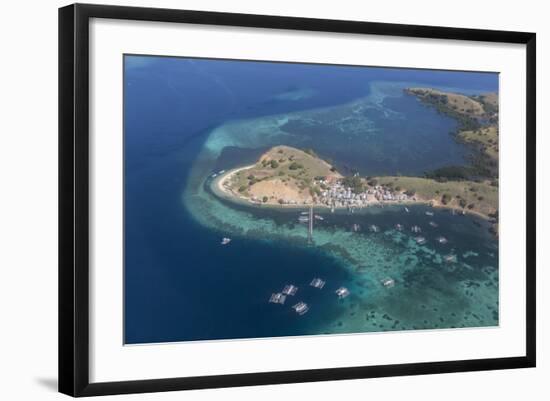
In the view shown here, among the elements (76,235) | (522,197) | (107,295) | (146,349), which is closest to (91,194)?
(76,235)

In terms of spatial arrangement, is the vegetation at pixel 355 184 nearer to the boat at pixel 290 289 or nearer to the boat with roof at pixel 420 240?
the boat with roof at pixel 420 240

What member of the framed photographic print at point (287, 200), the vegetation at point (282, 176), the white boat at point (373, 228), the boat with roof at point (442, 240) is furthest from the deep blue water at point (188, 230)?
the boat with roof at point (442, 240)

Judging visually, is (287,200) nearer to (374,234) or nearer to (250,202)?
(250,202)

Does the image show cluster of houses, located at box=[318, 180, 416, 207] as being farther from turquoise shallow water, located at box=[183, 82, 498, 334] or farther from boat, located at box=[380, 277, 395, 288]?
boat, located at box=[380, 277, 395, 288]

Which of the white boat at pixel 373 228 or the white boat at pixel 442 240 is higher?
the white boat at pixel 373 228

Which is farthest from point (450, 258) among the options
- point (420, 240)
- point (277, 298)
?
point (277, 298)

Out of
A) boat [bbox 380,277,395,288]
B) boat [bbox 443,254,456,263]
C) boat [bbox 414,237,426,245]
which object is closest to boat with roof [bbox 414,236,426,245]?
boat [bbox 414,237,426,245]
